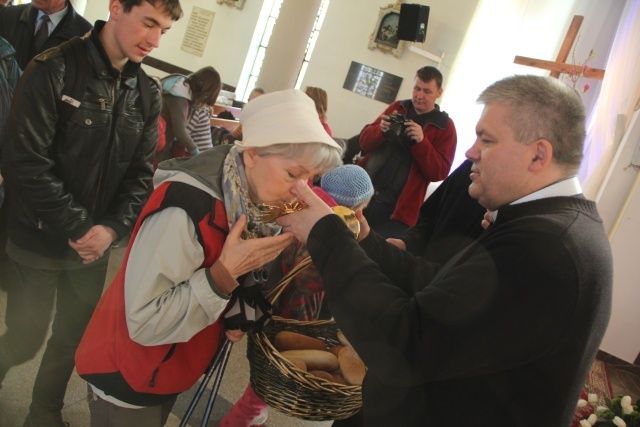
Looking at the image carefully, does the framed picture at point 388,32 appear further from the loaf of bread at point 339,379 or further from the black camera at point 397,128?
the loaf of bread at point 339,379

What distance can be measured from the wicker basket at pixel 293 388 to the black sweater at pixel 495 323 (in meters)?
0.20

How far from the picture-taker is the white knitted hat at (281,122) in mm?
1457

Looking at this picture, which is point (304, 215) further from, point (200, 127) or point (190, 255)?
point (200, 127)

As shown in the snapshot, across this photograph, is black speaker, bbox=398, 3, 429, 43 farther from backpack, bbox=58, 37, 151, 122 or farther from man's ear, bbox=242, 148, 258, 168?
man's ear, bbox=242, 148, 258, 168

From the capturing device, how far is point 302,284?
7.04 feet

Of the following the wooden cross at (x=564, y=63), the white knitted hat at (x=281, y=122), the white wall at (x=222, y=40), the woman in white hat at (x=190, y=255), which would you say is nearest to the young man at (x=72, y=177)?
Result: the woman in white hat at (x=190, y=255)

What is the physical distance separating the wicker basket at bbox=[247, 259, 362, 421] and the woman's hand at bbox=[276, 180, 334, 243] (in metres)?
0.24

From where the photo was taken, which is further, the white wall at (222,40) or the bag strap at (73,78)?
the white wall at (222,40)

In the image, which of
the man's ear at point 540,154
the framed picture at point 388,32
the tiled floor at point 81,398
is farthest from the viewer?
the framed picture at point 388,32

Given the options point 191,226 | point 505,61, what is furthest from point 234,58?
point 191,226

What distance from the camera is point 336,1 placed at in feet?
25.2

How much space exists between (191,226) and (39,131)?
0.80 meters

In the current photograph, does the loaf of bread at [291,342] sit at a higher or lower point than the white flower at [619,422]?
lower

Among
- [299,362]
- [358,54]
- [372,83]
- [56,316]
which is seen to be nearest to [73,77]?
[56,316]
